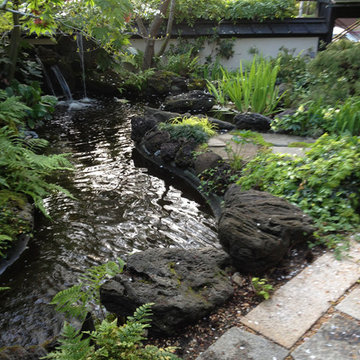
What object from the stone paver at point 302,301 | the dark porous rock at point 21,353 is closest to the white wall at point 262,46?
the stone paver at point 302,301

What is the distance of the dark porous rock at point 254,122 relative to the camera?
606 centimetres

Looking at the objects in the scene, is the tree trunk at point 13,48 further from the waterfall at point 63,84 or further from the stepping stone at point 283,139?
the stepping stone at point 283,139

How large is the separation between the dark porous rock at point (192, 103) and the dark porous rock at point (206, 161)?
3.04 meters

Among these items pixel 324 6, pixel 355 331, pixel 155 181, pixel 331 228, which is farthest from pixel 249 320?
pixel 324 6

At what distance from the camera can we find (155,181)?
16.5 feet

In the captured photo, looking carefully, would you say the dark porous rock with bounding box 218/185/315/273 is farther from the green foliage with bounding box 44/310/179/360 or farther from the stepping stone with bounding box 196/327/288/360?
the green foliage with bounding box 44/310/179/360

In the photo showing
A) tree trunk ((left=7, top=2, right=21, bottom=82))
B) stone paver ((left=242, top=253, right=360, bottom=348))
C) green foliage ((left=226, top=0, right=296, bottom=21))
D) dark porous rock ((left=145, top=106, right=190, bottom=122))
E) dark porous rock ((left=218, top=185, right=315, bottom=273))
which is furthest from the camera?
green foliage ((left=226, top=0, right=296, bottom=21))

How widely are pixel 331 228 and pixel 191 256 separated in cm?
120

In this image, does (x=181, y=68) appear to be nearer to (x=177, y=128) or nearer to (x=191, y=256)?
(x=177, y=128)

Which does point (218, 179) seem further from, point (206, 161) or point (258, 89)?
point (258, 89)

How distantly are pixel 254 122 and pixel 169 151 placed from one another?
1720 millimetres

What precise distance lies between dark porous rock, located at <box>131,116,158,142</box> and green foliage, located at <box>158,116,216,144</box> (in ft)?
1.48

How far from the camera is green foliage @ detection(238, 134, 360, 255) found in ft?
9.58

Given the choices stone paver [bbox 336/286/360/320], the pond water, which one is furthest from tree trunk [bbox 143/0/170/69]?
stone paver [bbox 336/286/360/320]
